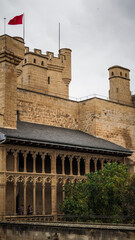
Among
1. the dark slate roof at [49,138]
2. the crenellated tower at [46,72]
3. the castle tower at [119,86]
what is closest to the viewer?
the dark slate roof at [49,138]

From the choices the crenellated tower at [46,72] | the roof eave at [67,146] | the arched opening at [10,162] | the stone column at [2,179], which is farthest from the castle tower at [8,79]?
the crenellated tower at [46,72]

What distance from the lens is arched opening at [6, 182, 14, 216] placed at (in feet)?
77.1

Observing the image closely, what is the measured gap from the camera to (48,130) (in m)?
28.9

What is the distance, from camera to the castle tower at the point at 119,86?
44.2 metres

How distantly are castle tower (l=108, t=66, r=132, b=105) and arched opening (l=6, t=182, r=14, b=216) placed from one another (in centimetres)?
2261

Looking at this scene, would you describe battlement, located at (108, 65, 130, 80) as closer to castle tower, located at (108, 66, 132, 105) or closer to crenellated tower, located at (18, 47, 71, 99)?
castle tower, located at (108, 66, 132, 105)

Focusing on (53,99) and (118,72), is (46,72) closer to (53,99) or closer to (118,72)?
(53,99)

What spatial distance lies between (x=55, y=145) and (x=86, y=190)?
13.7ft

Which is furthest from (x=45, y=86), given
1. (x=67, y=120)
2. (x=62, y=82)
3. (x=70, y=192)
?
(x=70, y=192)

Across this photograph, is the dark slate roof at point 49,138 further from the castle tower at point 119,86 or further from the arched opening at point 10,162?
the castle tower at point 119,86

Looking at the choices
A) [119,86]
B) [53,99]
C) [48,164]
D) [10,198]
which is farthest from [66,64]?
[10,198]

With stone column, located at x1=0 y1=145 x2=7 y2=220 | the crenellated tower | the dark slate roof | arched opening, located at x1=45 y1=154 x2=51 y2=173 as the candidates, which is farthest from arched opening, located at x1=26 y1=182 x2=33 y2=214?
the crenellated tower

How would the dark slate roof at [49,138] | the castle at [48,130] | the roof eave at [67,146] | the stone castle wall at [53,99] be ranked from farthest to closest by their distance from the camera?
the stone castle wall at [53,99], the castle at [48,130], the dark slate roof at [49,138], the roof eave at [67,146]

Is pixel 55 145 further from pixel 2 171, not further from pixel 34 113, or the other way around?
Result: pixel 34 113
